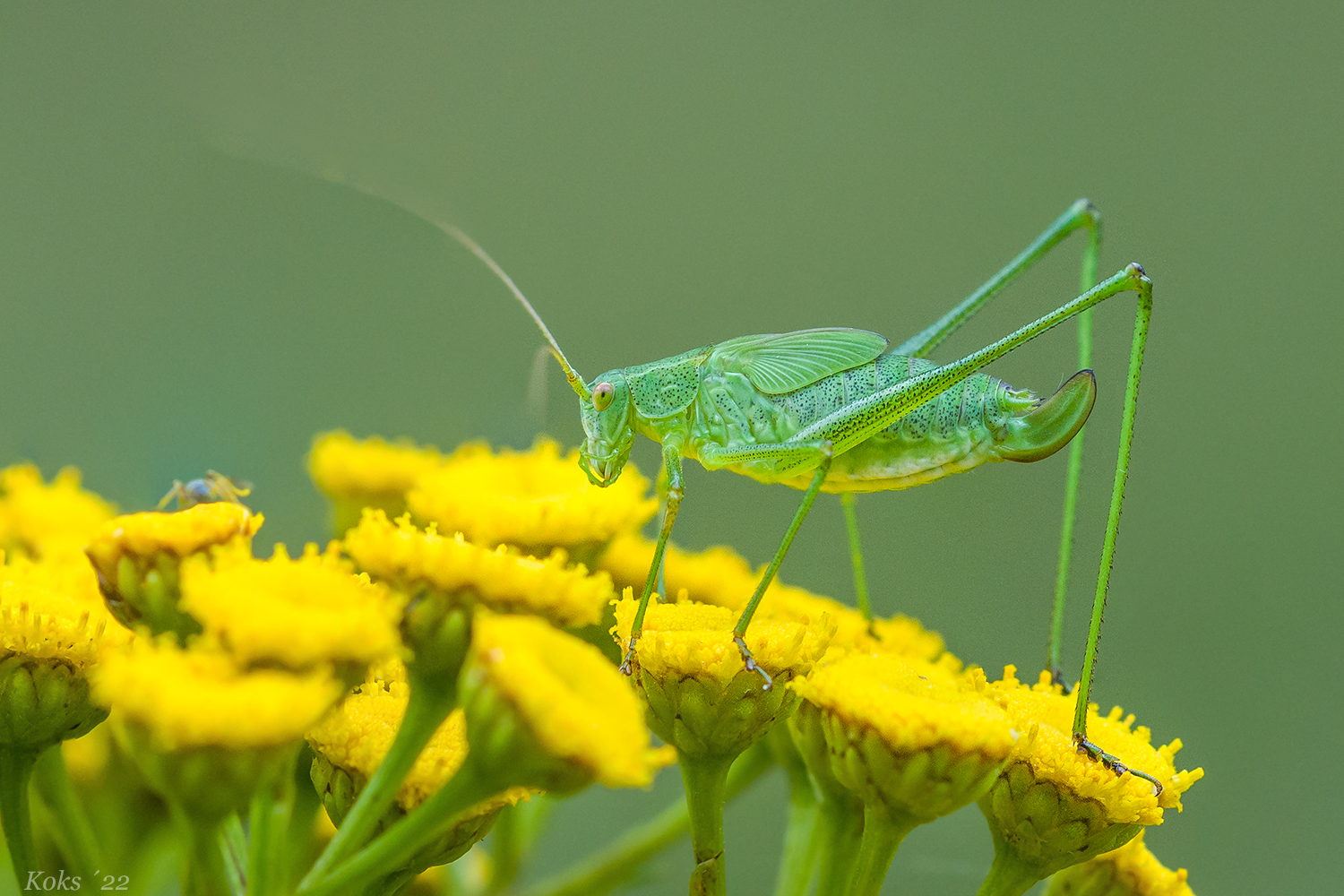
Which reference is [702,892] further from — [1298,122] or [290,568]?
[1298,122]

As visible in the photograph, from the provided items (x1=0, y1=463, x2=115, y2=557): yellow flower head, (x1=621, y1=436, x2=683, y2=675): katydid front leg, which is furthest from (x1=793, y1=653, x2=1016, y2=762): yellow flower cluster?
(x1=0, y1=463, x2=115, y2=557): yellow flower head

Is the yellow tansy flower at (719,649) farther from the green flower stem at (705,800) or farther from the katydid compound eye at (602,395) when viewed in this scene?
the katydid compound eye at (602,395)

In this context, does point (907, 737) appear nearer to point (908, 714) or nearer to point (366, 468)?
point (908, 714)

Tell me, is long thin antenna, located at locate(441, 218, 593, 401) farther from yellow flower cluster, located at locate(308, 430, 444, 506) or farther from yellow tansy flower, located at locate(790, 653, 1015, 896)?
yellow tansy flower, located at locate(790, 653, 1015, 896)

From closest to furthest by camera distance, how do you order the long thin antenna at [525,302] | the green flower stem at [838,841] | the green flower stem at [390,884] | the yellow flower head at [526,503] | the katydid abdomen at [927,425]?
the green flower stem at [390,884] < the green flower stem at [838,841] < the yellow flower head at [526,503] < the long thin antenna at [525,302] < the katydid abdomen at [927,425]

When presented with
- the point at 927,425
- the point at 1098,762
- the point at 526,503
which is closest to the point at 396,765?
the point at 526,503

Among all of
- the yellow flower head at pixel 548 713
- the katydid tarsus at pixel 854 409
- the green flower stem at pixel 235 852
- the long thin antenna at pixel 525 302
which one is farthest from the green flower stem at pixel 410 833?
the long thin antenna at pixel 525 302
